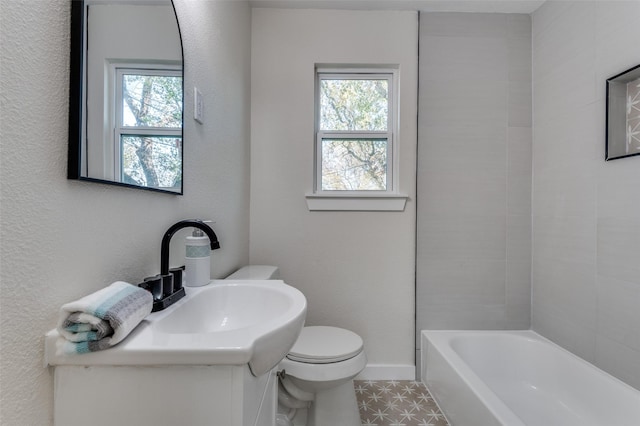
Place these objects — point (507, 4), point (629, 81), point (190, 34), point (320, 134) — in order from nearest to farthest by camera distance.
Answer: point (190, 34), point (629, 81), point (507, 4), point (320, 134)

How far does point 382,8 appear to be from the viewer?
181 cm

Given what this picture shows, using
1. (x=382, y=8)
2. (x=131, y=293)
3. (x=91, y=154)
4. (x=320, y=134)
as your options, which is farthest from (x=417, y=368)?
(x=382, y=8)

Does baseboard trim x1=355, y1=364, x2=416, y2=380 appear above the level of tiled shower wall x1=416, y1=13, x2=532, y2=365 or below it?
below

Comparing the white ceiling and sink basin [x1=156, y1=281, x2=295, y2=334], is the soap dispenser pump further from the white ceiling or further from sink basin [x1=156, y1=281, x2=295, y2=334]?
the white ceiling

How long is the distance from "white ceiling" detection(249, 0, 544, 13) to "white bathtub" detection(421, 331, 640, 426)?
2.06 metres

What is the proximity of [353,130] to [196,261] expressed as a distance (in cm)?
140

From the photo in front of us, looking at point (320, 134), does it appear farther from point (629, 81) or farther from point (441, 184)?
point (629, 81)

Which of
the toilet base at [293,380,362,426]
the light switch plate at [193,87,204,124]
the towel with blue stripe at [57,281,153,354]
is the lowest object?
the toilet base at [293,380,362,426]

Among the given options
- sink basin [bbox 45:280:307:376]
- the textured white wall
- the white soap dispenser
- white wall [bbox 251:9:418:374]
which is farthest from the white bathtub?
the textured white wall

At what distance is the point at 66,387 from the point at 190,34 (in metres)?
1.12

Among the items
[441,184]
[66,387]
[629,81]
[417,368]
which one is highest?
[629,81]

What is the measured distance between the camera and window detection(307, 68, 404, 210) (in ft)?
6.31

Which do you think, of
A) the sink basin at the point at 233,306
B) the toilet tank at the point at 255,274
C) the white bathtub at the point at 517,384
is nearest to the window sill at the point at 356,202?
the toilet tank at the point at 255,274

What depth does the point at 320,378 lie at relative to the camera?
125 centimetres
